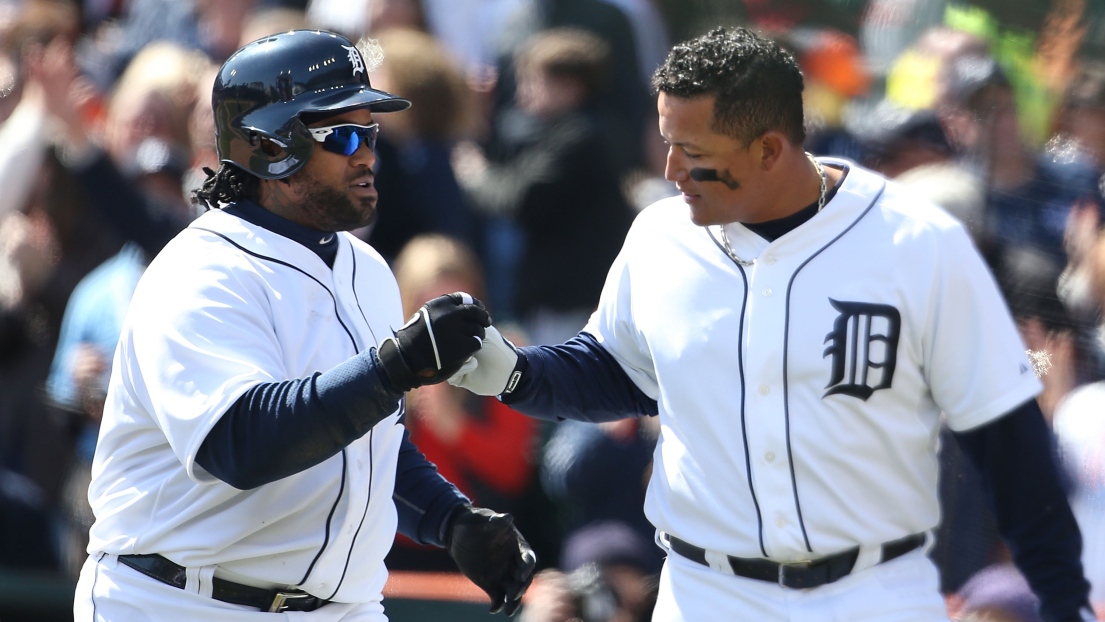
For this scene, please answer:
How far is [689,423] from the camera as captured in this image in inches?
114

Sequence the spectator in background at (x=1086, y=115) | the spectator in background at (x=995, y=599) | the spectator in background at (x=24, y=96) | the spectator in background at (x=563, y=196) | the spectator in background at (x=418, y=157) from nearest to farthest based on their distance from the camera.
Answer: the spectator in background at (x=995, y=599)
the spectator in background at (x=1086, y=115)
the spectator in background at (x=563, y=196)
the spectator in background at (x=418, y=157)
the spectator in background at (x=24, y=96)

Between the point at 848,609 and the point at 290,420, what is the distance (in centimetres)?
114

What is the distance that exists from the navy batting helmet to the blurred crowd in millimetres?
1960

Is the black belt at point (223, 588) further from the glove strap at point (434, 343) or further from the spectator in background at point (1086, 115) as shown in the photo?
the spectator in background at point (1086, 115)

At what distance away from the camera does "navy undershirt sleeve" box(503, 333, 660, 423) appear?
309cm

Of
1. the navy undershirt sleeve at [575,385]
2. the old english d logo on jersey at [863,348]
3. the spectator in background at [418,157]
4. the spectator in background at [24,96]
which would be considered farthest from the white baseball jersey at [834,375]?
the spectator in background at [24,96]

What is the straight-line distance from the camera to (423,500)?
10.7 feet

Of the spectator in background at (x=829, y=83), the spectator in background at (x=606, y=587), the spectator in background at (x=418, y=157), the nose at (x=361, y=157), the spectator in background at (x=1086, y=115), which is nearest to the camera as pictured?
the nose at (x=361, y=157)

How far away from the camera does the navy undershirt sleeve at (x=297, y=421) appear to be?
2.57 m

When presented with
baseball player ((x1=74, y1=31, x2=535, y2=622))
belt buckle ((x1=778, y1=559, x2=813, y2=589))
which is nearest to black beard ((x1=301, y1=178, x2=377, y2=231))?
baseball player ((x1=74, y1=31, x2=535, y2=622))

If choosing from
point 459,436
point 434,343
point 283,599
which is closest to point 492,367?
point 434,343

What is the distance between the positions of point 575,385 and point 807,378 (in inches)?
22.4

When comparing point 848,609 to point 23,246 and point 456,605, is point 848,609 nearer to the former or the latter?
point 456,605

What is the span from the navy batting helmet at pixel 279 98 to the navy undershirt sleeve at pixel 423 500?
0.78m
